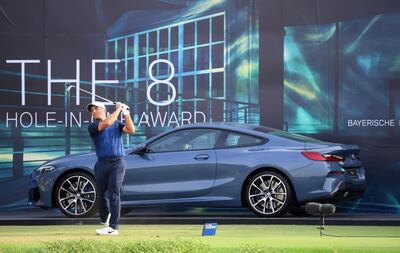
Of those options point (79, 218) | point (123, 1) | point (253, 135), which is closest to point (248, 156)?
point (253, 135)

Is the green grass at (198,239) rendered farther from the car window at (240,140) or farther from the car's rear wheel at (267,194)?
the car window at (240,140)

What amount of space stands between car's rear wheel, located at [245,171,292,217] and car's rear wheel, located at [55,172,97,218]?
198 centimetres

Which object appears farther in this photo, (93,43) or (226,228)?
(93,43)

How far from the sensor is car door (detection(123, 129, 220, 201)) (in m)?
12.3

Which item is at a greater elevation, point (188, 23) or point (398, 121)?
point (188, 23)

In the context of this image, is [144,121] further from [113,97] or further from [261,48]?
[261,48]

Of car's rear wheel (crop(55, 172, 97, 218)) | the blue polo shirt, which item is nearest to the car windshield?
car's rear wheel (crop(55, 172, 97, 218))

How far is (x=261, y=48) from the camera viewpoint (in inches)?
531

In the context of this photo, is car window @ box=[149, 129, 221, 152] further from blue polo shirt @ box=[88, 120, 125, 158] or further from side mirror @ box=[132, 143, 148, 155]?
blue polo shirt @ box=[88, 120, 125, 158]

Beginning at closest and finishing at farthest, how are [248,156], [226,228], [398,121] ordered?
[226,228]
[248,156]
[398,121]

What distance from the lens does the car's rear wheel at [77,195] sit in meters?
12.5

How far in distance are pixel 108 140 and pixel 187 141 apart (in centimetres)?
212

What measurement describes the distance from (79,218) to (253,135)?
240 centimetres

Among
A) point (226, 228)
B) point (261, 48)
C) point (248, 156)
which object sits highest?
point (261, 48)
